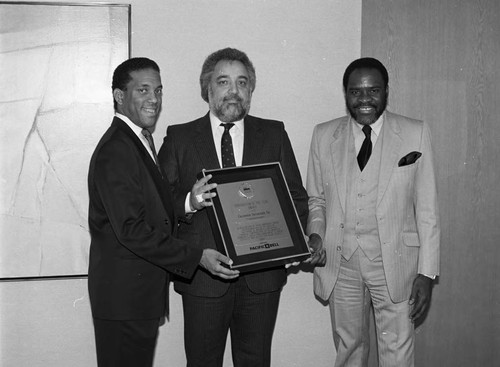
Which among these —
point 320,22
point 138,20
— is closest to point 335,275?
point 320,22

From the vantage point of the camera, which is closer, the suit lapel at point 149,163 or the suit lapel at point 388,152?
the suit lapel at point 149,163

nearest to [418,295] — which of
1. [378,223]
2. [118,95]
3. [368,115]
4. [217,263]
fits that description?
[378,223]

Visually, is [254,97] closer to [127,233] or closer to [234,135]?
[234,135]

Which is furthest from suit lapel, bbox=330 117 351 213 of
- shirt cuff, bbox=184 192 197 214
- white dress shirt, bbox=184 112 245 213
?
shirt cuff, bbox=184 192 197 214

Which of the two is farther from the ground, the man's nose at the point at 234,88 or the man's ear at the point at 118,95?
the man's nose at the point at 234,88

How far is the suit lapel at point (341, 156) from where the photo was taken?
309 centimetres

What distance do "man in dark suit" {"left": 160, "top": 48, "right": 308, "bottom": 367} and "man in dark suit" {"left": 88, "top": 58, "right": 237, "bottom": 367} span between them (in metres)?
0.33

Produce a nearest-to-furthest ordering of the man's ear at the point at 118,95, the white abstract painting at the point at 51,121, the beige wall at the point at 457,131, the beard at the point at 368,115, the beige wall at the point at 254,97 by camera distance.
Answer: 1. the man's ear at the point at 118,95
2. the beard at the point at 368,115
3. the white abstract painting at the point at 51,121
4. the beige wall at the point at 254,97
5. the beige wall at the point at 457,131

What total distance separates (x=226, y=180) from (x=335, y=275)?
0.76 meters

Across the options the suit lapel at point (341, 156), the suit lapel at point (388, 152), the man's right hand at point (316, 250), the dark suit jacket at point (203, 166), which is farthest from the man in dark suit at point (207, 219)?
the suit lapel at point (388, 152)

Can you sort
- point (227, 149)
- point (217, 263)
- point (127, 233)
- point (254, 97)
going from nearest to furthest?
1. point (127, 233)
2. point (217, 263)
3. point (227, 149)
4. point (254, 97)

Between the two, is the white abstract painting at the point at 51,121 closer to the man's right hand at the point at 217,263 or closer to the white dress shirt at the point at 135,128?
the white dress shirt at the point at 135,128

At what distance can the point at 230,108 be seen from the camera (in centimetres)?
304

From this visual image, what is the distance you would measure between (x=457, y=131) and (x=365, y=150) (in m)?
1.03
